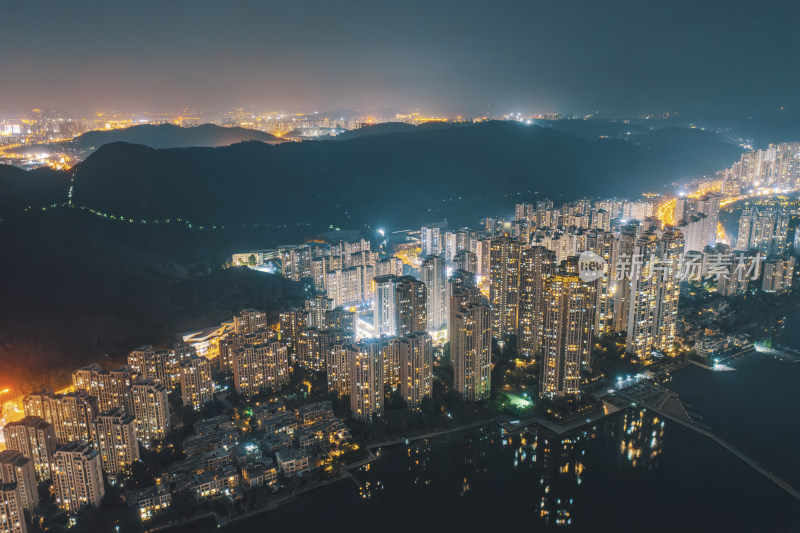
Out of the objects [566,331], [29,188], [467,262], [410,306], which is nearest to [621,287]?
[566,331]

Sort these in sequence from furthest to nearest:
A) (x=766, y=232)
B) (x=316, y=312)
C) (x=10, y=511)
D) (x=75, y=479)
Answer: (x=766, y=232), (x=316, y=312), (x=75, y=479), (x=10, y=511)

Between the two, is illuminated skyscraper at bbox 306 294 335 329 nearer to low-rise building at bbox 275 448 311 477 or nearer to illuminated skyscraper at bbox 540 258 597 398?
low-rise building at bbox 275 448 311 477

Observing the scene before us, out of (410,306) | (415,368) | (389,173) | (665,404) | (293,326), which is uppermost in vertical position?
(389,173)

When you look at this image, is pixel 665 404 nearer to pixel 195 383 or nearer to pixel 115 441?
pixel 195 383

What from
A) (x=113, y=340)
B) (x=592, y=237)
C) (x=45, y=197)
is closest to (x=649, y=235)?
(x=592, y=237)

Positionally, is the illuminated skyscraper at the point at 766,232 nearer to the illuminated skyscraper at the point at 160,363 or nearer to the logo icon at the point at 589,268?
the logo icon at the point at 589,268

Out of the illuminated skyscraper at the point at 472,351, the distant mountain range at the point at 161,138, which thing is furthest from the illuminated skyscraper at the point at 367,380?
the distant mountain range at the point at 161,138

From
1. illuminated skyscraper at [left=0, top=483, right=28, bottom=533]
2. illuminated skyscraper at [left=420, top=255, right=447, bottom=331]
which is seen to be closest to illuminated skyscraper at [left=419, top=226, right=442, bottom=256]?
illuminated skyscraper at [left=420, top=255, right=447, bottom=331]
